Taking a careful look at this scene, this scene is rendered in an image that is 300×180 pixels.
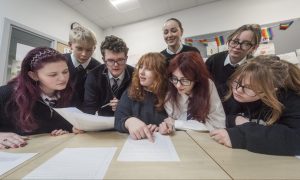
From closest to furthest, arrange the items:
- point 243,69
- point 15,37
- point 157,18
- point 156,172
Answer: point 156,172, point 243,69, point 15,37, point 157,18

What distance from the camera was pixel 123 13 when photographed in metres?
3.96

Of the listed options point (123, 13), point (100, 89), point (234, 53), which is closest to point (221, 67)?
point (234, 53)

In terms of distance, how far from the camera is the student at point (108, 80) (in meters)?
1.47

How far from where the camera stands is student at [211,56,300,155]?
0.72 metres

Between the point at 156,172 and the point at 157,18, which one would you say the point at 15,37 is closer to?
the point at 157,18

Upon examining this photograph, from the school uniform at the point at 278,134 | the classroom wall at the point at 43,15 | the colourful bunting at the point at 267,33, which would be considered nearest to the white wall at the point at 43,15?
the classroom wall at the point at 43,15

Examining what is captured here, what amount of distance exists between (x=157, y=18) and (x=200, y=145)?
3.80m

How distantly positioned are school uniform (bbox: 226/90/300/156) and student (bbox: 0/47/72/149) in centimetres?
92

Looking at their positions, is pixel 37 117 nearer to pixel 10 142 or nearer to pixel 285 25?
pixel 10 142

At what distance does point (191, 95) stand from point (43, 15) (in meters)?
2.83

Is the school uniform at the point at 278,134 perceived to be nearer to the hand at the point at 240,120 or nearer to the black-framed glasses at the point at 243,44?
the hand at the point at 240,120

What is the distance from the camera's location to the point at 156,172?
0.51 metres

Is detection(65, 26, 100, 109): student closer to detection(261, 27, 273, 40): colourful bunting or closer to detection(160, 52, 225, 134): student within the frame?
detection(160, 52, 225, 134): student

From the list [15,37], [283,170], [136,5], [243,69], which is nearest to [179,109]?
[243,69]
